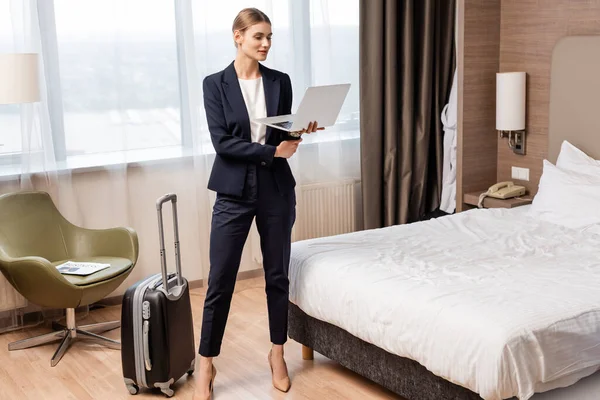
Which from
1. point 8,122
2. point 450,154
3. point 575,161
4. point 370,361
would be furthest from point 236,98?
point 450,154

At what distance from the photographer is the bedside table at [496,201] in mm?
4832

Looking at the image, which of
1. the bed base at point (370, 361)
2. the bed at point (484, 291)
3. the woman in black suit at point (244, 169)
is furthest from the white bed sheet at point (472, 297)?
the woman in black suit at point (244, 169)

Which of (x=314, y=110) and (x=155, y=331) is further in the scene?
(x=155, y=331)

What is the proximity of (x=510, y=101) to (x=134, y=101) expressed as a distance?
2.25m

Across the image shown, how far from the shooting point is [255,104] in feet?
11.3

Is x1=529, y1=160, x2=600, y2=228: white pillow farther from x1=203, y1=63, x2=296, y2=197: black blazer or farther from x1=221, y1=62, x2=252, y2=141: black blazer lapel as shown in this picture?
x1=221, y1=62, x2=252, y2=141: black blazer lapel

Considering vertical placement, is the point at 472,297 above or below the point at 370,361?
above

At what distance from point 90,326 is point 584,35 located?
3180 millimetres

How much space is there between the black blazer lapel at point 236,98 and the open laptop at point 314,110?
0.07 metres

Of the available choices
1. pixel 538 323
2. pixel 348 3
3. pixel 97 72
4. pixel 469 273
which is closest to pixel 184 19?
pixel 97 72

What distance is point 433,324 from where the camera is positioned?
9.58ft

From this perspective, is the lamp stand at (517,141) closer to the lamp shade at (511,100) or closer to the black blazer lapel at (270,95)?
the lamp shade at (511,100)

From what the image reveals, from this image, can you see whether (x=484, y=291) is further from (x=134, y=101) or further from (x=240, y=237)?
(x=134, y=101)

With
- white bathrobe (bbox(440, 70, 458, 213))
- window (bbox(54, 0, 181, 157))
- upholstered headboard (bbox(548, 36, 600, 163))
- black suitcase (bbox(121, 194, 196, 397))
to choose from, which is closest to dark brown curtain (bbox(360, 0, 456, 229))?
white bathrobe (bbox(440, 70, 458, 213))
